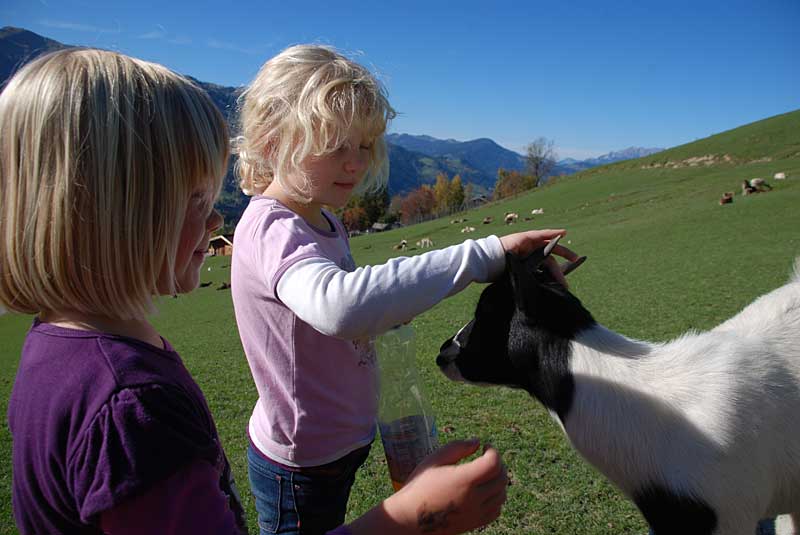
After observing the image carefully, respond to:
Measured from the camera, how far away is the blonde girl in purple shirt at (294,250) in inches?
76.9

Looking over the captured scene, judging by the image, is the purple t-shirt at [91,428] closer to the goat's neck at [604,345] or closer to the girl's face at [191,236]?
the girl's face at [191,236]

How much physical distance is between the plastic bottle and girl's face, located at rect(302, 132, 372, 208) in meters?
0.63

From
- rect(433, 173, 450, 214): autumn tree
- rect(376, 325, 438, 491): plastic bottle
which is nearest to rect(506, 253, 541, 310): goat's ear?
rect(376, 325, 438, 491): plastic bottle

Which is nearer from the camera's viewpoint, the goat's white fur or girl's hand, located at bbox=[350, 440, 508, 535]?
girl's hand, located at bbox=[350, 440, 508, 535]

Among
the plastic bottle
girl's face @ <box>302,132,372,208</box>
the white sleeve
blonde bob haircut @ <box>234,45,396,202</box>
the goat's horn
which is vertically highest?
blonde bob haircut @ <box>234,45,396,202</box>

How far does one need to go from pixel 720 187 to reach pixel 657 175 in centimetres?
1280

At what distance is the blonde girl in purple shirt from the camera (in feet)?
6.40

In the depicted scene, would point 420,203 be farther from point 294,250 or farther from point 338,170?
point 294,250

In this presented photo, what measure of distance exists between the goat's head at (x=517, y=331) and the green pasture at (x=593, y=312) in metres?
1.64

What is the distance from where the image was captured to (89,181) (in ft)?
3.42

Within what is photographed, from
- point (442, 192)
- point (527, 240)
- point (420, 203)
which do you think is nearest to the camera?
point (527, 240)

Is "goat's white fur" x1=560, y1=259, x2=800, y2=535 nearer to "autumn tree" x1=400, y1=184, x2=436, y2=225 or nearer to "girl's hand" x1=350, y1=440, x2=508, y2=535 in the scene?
"girl's hand" x1=350, y1=440, x2=508, y2=535

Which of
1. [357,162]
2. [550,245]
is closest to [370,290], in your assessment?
[550,245]

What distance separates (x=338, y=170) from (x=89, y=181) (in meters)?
1.13
